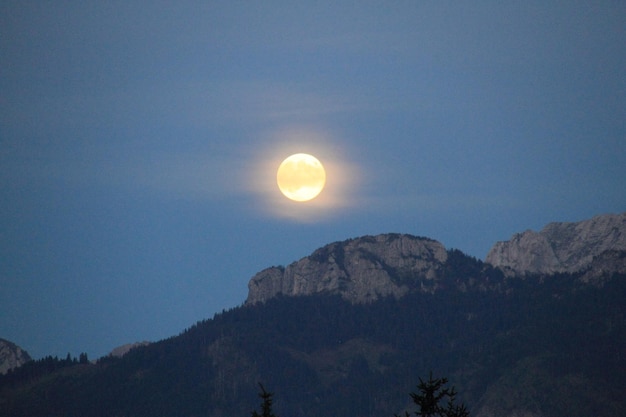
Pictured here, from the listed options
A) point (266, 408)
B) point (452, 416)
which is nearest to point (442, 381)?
point (452, 416)

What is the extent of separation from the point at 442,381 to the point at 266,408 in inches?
536

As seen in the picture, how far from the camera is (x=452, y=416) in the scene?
295ft

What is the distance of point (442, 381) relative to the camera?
296 ft

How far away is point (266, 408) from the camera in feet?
292

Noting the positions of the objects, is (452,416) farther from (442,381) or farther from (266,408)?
(266,408)

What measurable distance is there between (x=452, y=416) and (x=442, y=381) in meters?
2.74

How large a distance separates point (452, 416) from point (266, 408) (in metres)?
14.2
